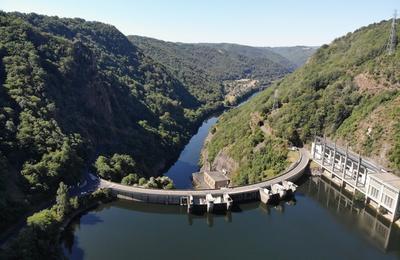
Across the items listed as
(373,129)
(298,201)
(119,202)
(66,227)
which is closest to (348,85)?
(373,129)

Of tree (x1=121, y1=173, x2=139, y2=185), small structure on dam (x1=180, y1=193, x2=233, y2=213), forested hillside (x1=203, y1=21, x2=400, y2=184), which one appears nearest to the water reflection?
forested hillside (x1=203, y1=21, x2=400, y2=184)

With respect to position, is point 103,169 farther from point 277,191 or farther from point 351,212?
point 351,212

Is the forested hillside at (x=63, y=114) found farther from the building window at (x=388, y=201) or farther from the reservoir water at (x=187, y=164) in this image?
the building window at (x=388, y=201)

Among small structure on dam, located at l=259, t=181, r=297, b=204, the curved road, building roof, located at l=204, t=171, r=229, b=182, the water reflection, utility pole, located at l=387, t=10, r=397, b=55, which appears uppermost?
utility pole, located at l=387, t=10, r=397, b=55

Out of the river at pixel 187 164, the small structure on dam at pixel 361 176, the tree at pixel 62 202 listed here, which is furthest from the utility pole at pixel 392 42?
the tree at pixel 62 202

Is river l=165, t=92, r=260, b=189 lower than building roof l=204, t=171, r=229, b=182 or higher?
lower

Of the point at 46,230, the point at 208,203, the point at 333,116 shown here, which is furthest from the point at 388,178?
the point at 46,230

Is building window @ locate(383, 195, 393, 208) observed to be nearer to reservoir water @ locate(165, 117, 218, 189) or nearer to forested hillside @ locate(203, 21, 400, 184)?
forested hillside @ locate(203, 21, 400, 184)

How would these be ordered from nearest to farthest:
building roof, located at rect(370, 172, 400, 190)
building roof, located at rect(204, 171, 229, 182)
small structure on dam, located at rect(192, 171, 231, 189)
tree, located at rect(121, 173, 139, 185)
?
building roof, located at rect(370, 172, 400, 190)
tree, located at rect(121, 173, 139, 185)
small structure on dam, located at rect(192, 171, 231, 189)
building roof, located at rect(204, 171, 229, 182)
